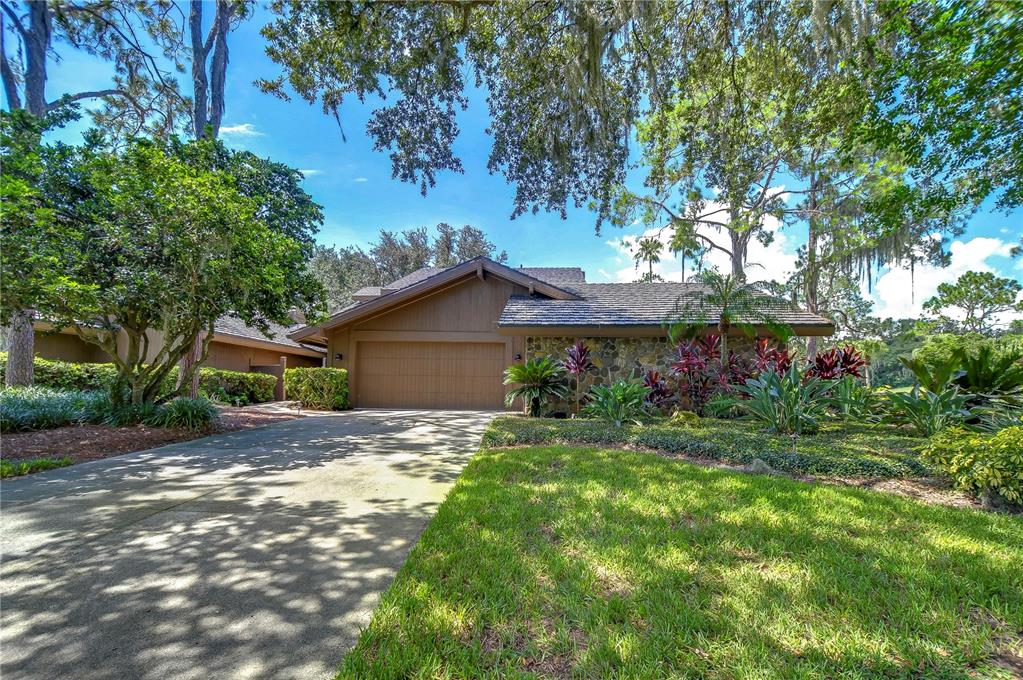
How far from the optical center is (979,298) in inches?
683

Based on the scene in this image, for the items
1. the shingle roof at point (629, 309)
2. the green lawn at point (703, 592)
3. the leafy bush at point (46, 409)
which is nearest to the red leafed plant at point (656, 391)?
the shingle roof at point (629, 309)

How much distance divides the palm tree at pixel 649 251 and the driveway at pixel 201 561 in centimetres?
1630

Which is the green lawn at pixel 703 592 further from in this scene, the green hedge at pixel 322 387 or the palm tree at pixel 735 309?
the green hedge at pixel 322 387

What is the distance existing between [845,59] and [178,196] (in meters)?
9.50

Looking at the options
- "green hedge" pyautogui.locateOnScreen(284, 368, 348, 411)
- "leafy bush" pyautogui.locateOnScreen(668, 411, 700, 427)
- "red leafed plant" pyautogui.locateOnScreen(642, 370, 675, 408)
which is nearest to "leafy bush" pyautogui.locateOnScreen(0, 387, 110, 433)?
"green hedge" pyautogui.locateOnScreen(284, 368, 348, 411)

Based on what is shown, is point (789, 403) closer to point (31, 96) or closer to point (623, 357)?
point (623, 357)

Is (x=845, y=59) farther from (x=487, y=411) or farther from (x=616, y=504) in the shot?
(x=487, y=411)

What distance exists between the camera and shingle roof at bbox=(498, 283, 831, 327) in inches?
368

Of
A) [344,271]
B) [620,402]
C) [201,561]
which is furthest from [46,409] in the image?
[344,271]

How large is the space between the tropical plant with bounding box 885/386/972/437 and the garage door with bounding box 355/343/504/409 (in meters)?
8.73

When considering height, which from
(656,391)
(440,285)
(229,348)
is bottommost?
(656,391)

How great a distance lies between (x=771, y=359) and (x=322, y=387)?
1069cm

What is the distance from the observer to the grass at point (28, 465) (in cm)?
425

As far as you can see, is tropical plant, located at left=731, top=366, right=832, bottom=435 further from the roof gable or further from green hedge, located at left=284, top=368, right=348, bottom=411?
green hedge, located at left=284, top=368, right=348, bottom=411
